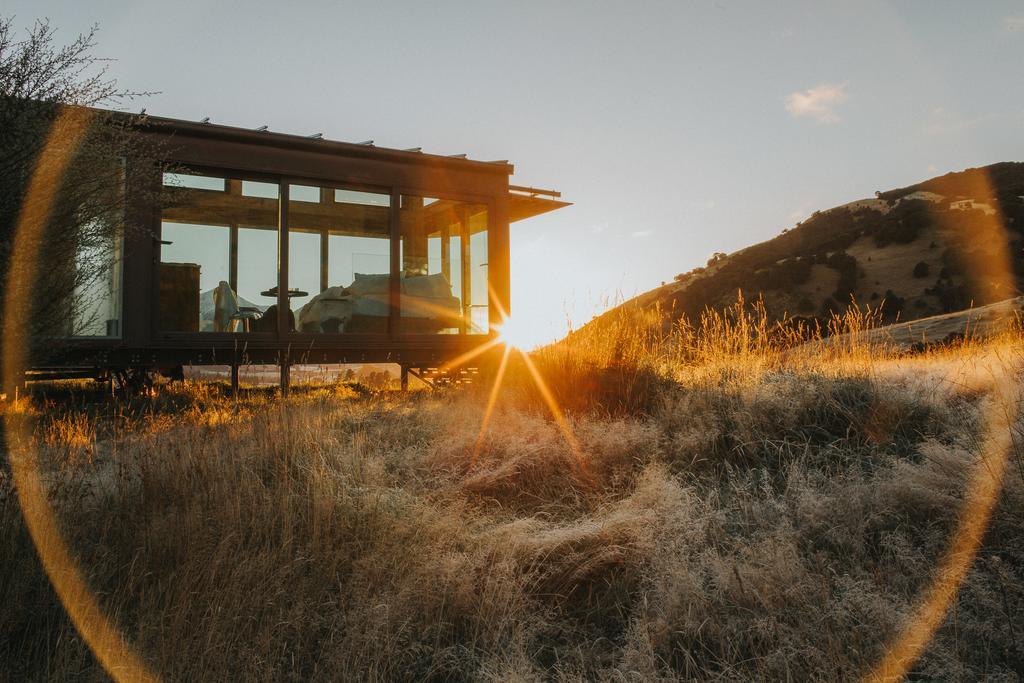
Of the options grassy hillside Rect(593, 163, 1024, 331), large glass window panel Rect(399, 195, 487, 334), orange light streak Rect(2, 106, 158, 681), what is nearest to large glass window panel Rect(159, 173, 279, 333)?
large glass window panel Rect(399, 195, 487, 334)

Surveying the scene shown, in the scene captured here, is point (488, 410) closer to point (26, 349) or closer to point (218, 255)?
point (26, 349)

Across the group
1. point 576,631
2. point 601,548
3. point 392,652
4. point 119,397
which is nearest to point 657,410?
point 601,548

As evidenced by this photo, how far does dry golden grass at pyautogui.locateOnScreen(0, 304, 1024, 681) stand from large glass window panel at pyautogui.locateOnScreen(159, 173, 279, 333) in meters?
2.80

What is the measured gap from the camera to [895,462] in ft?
12.4

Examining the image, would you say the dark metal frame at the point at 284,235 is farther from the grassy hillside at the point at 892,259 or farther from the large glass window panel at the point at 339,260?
the grassy hillside at the point at 892,259

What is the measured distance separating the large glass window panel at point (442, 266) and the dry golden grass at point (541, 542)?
3881mm

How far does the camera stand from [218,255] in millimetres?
7961

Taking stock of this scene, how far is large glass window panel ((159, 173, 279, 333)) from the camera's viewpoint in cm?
778

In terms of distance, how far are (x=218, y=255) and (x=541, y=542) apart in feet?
19.8

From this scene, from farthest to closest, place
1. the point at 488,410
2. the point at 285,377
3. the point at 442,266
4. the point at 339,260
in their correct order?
the point at 442,266 < the point at 339,260 < the point at 285,377 < the point at 488,410

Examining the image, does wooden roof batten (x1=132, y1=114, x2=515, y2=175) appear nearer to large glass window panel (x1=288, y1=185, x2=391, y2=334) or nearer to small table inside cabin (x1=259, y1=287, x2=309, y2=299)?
large glass window panel (x1=288, y1=185, x2=391, y2=334)

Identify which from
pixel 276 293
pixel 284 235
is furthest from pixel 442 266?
pixel 276 293

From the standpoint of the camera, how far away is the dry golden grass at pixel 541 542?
2553mm

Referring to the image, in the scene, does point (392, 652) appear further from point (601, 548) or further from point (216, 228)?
point (216, 228)
